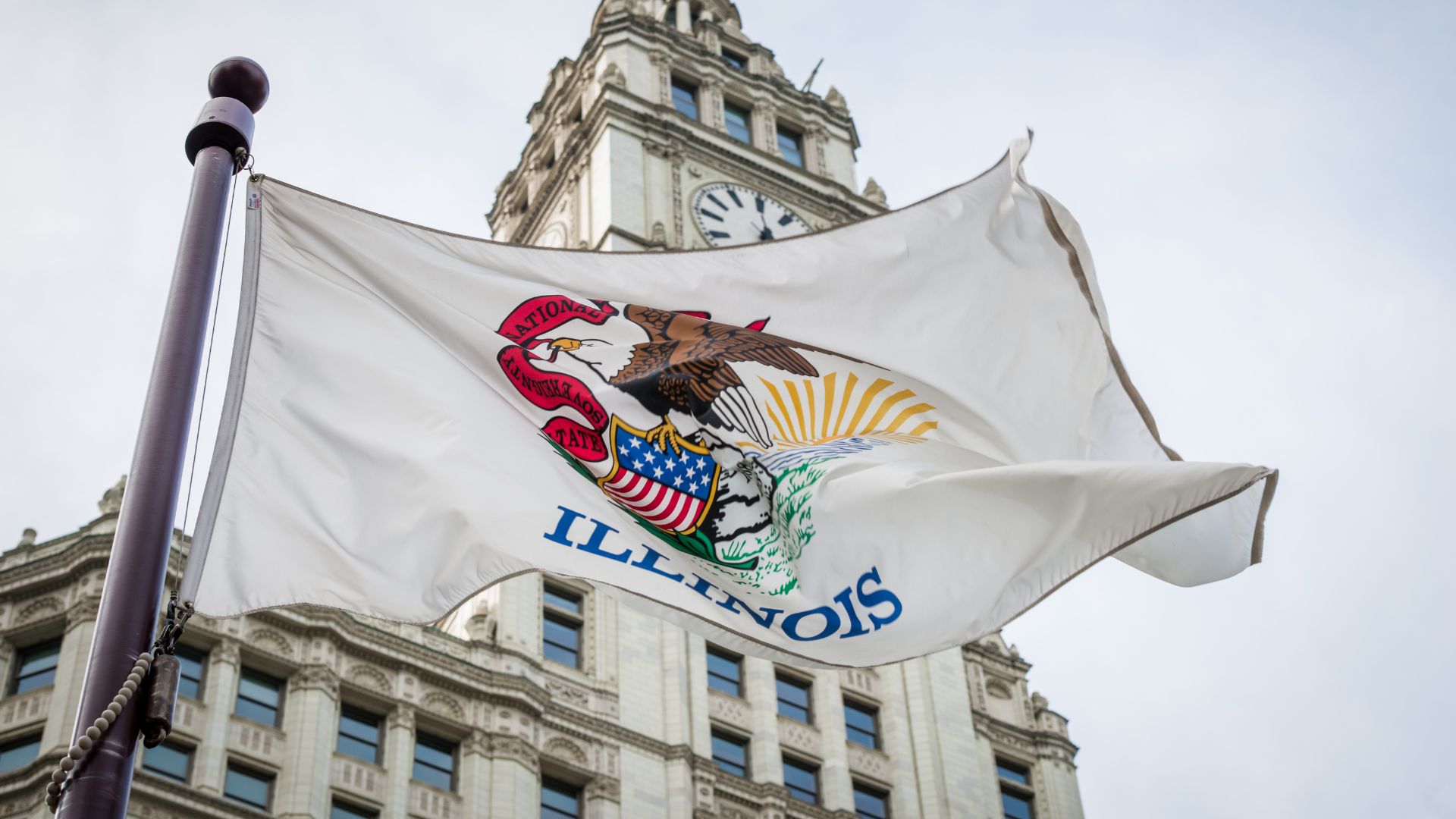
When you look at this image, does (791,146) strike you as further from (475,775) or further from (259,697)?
(259,697)

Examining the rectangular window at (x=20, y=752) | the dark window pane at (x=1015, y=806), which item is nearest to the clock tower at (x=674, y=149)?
the dark window pane at (x=1015, y=806)

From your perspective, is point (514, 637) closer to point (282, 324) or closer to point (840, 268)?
point (840, 268)

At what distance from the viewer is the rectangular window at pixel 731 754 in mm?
45500

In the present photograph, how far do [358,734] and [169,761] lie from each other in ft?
15.7

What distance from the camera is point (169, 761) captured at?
122ft

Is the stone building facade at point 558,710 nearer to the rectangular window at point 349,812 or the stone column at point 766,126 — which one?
the rectangular window at point 349,812

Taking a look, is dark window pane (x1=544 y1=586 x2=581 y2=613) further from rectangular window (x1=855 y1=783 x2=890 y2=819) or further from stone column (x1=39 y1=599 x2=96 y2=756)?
stone column (x1=39 y1=599 x2=96 y2=756)

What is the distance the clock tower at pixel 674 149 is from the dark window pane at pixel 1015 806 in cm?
1899

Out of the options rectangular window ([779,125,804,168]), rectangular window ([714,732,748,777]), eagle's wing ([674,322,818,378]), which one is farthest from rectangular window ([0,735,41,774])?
rectangular window ([779,125,804,168])

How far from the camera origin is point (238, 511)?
13.8m

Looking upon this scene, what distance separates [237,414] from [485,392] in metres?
2.89

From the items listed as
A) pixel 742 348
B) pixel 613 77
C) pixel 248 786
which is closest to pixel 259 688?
pixel 248 786

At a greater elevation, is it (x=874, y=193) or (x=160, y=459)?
(x=874, y=193)

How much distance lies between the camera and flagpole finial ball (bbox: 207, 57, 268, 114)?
47.8ft
